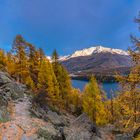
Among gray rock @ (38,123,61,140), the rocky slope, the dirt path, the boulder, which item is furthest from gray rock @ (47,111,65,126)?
gray rock @ (38,123,61,140)

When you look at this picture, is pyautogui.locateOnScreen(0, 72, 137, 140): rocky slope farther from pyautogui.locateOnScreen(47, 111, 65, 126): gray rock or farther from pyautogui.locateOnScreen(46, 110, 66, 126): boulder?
pyautogui.locateOnScreen(47, 111, 65, 126): gray rock

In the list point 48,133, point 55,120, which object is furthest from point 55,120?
point 48,133

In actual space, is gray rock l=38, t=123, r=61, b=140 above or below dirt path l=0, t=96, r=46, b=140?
below

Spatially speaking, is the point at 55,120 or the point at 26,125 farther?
the point at 55,120

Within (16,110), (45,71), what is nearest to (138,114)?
(16,110)

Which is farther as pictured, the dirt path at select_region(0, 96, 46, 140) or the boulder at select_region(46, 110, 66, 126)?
the boulder at select_region(46, 110, 66, 126)

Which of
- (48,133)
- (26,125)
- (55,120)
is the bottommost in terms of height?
(55,120)

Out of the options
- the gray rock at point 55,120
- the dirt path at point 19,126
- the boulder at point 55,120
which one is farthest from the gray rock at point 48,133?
the gray rock at point 55,120

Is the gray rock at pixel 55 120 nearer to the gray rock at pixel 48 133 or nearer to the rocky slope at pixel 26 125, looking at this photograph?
the rocky slope at pixel 26 125

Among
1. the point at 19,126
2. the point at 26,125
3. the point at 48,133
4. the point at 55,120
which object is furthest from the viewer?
the point at 55,120

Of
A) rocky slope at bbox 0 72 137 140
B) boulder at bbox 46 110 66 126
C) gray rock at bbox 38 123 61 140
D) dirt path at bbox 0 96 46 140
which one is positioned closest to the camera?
dirt path at bbox 0 96 46 140

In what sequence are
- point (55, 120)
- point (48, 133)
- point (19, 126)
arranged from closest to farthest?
point (19, 126), point (48, 133), point (55, 120)

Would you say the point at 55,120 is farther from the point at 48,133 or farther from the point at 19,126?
the point at 19,126

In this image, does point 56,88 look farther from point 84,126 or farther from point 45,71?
point 84,126
